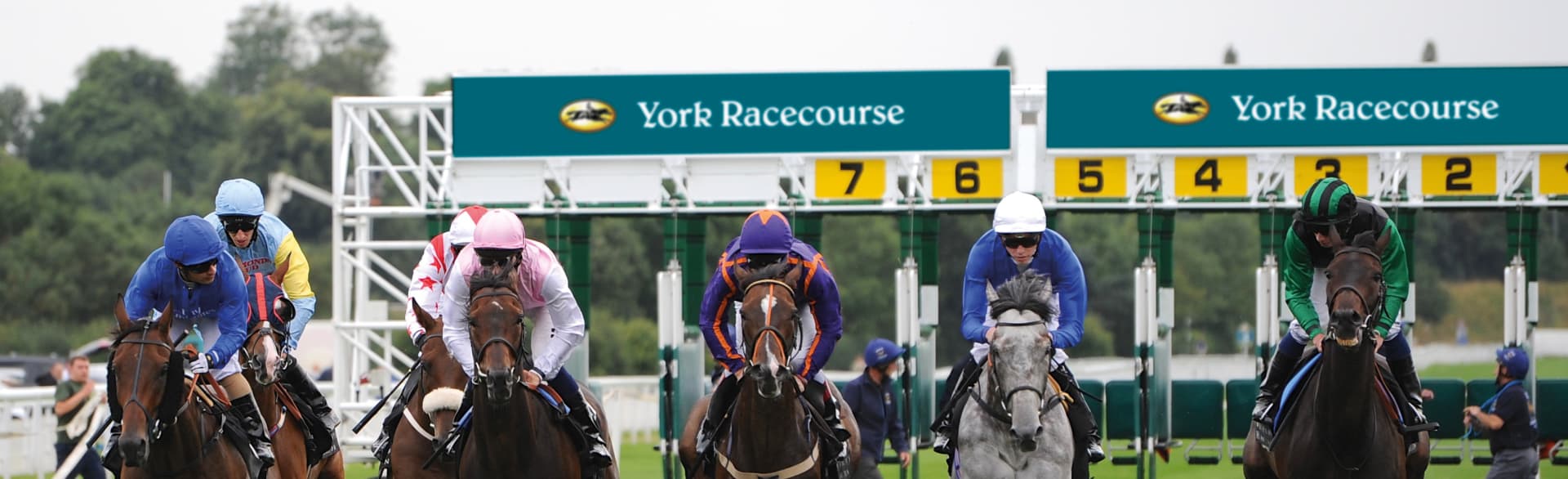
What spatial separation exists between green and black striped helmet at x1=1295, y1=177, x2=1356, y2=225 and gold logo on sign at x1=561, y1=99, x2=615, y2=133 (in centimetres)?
803

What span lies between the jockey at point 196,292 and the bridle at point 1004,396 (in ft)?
11.0

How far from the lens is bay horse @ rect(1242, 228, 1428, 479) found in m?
8.23

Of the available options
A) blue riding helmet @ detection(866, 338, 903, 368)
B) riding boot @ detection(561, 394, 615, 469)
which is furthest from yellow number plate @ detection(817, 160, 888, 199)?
riding boot @ detection(561, 394, 615, 469)

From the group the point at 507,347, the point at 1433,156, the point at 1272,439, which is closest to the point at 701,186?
the point at 1433,156

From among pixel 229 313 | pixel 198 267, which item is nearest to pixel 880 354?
pixel 229 313

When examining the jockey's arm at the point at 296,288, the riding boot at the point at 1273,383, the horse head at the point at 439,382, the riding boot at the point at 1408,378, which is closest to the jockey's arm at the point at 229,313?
the horse head at the point at 439,382

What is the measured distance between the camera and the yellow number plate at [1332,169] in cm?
1552

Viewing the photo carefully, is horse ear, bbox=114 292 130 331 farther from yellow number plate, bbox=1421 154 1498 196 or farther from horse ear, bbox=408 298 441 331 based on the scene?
yellow number plate, bbox=1421 154 1498 196

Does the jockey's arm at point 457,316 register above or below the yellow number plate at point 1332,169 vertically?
below

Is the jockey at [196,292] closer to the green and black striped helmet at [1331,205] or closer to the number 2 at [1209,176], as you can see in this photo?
the green and black striped helmet at [1331,205]

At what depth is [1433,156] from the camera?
51.3 ft

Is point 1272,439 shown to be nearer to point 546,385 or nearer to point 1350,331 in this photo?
point 1350,331

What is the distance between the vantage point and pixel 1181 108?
50.9 feet

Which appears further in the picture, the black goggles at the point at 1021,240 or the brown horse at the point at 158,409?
the black goggles at the point at 1021,240
